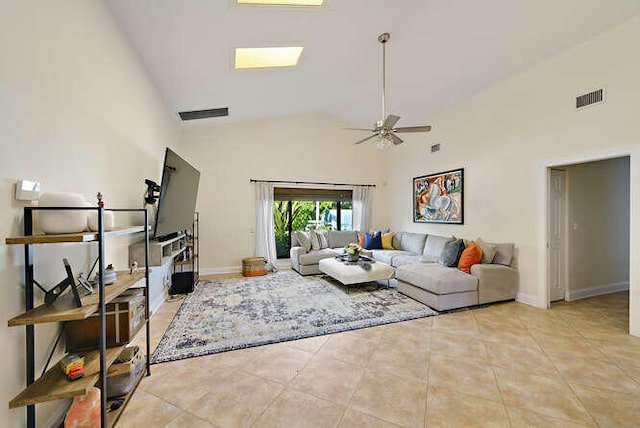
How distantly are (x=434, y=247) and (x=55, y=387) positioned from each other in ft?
16.3

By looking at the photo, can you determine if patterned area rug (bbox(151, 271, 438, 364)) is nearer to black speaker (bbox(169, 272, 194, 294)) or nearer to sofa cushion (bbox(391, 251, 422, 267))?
black speaker (bbox(169, 272, 194, 294))

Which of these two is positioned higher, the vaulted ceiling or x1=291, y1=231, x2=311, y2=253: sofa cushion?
the vaulted ceiling

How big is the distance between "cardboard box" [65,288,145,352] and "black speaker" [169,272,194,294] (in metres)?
2.07

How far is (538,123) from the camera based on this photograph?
341 cm

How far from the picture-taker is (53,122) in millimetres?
1492

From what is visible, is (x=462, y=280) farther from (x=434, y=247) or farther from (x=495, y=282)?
(x=434, y=247)

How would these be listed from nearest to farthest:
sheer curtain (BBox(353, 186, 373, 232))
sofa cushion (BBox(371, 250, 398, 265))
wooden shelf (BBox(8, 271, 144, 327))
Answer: wooden shelf (BBox(8, 271, 144, 327)) < sofa cushion (BBox(371, 250, 398, 265)) < sheer curtain (BBox(353, 186, 373, 232))

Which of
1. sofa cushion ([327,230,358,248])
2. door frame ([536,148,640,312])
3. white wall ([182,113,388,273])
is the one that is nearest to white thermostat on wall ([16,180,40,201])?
white wall ([182,113,388,273])

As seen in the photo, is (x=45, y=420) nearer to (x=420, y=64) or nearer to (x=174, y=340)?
(x=174, y=340)

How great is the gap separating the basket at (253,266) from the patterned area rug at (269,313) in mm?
534

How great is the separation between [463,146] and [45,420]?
5635mm

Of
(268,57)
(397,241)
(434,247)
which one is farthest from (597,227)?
(268,57)

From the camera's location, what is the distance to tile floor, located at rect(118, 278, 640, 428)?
1604 mm

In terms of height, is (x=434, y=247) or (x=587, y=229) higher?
(x=587, y=229)
